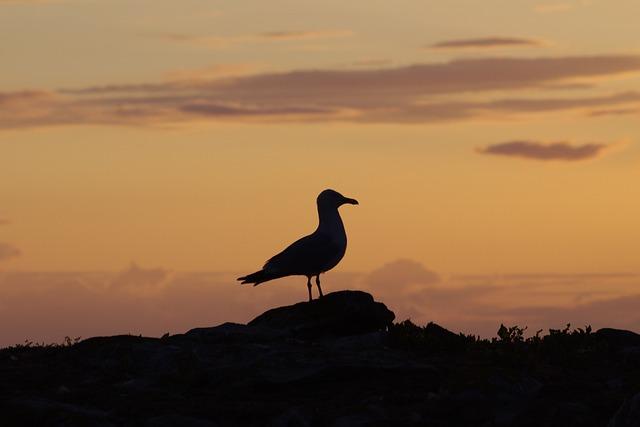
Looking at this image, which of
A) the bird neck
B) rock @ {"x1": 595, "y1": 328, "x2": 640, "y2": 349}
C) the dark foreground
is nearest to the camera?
the dark foreground

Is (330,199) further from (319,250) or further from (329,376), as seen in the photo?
(329,376)

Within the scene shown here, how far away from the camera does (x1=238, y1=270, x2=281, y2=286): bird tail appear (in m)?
28.2

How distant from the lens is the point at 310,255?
2731cm

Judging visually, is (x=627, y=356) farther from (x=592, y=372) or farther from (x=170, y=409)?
(x=170, y=409)

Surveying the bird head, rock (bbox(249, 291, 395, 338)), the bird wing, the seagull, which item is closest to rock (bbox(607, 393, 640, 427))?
rock (bbox(249, 291, 395, 338))

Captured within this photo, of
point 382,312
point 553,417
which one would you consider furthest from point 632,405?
point 382,312

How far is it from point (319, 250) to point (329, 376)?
6.71 m

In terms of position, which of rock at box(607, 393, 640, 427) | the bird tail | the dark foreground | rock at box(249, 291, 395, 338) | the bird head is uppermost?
the bird head

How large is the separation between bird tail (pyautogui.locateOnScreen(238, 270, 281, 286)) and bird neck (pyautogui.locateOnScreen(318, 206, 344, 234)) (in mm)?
1725

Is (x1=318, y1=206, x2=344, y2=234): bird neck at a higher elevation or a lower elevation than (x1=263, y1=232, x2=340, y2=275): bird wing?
higher

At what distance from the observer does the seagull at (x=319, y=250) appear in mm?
27359

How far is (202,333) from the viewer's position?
24.2 metres

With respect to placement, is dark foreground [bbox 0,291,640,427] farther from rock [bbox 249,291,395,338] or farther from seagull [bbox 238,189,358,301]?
seagull [bbox 238,189,358,301]

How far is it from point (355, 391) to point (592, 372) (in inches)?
211
